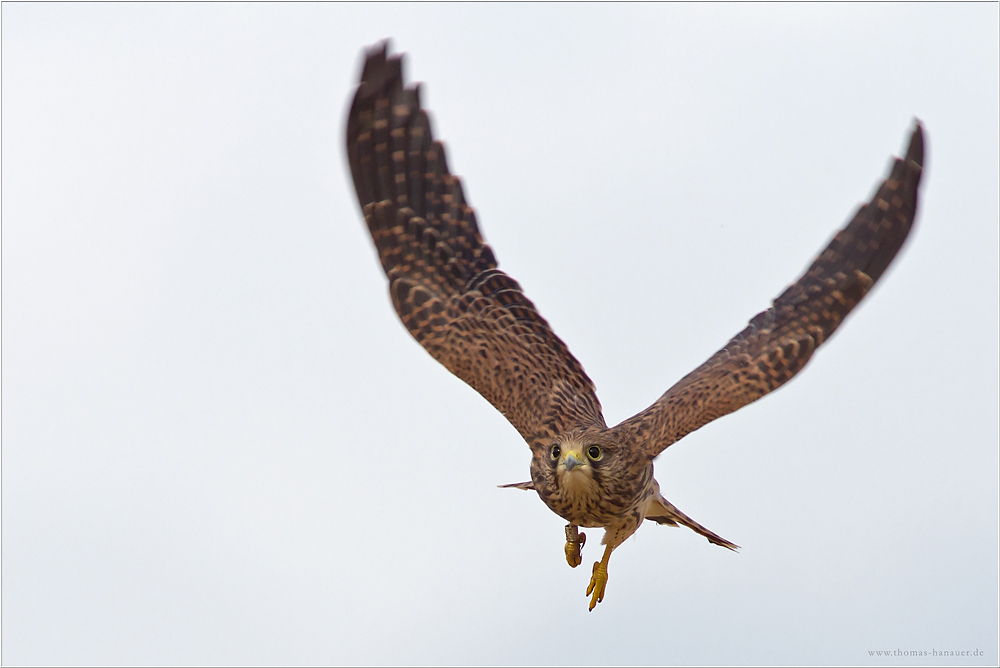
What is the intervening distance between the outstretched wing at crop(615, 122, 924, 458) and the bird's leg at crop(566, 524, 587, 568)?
123 centimetres

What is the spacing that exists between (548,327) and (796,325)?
274 cm

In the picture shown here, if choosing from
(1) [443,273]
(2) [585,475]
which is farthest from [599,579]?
(1) [443,273]

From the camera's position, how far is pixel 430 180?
52.2ft

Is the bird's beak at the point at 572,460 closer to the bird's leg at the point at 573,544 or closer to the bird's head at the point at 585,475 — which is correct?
the bird's head at the point at 585,475

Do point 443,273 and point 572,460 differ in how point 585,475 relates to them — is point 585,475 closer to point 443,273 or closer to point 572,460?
point 572,460

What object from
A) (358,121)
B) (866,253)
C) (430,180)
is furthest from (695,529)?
(358,121)

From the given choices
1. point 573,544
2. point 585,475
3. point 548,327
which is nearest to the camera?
point 585,475

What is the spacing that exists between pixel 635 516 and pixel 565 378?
1.77 m

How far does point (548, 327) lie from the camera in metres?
15.7

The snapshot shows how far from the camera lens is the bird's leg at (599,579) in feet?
48.6

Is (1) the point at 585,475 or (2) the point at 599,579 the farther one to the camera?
(2) the point at 599,579

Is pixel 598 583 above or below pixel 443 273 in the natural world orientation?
below

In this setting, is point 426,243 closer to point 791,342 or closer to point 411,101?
point 411,101

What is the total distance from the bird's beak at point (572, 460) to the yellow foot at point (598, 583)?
2038 mm
